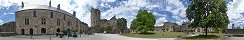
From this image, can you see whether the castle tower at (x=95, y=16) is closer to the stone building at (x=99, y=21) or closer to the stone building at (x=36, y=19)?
the stone building at (x=99, y=21)

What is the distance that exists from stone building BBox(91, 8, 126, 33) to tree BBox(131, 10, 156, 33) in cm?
5358

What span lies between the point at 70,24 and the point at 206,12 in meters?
47.4

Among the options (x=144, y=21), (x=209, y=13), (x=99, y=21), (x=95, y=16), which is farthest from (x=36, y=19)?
(x=95, y=16)

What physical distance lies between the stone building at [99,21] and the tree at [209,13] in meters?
89.5

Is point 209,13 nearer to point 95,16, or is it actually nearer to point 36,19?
point 36,19

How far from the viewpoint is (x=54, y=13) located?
224ft

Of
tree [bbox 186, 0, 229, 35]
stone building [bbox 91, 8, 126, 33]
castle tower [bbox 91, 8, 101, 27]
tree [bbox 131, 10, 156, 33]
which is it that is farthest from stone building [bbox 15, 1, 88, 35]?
castle tower [bbox 91, 8, 101, 27]

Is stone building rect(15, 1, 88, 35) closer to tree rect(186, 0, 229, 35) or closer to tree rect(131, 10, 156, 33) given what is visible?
tree rect(131, 10, 156, 33)

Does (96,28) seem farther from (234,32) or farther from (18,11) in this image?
(234,32)

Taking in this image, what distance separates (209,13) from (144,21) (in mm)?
35379

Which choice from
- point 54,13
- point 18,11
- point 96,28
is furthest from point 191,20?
point 96,28

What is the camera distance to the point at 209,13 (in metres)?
42.8

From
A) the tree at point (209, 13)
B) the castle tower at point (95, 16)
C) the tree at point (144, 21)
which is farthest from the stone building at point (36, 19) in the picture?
the castle tower at point (95, 16)

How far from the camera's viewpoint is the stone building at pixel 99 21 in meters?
136
